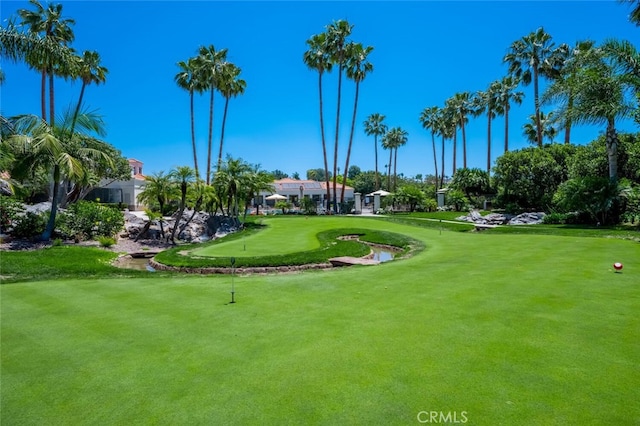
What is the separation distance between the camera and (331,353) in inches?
176

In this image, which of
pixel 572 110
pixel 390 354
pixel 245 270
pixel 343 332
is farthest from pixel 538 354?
pixel 572 110

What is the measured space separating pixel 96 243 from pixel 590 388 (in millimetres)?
A: 22112

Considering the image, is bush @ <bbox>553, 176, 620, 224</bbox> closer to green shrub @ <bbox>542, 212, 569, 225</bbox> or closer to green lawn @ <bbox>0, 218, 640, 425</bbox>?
green shrub @ <bbox>542, 212, 569, 225</bbox>

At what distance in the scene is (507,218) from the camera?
29.0 metres

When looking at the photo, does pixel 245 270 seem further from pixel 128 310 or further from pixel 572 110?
pixel 572 110

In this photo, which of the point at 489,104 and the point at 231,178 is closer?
the point at 231,178

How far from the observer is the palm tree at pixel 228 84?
38391 mm

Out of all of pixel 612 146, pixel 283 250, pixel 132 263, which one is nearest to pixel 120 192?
pixel 132 263

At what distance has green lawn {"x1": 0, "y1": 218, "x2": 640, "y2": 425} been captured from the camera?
335cm

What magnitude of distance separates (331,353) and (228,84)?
39.0m

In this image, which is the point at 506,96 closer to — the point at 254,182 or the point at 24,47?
the point at 254,182

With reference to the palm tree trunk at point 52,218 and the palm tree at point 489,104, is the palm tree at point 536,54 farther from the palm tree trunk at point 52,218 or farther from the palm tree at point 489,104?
the palm tree trunk at point 52,218

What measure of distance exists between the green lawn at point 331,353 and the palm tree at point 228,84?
33032mm

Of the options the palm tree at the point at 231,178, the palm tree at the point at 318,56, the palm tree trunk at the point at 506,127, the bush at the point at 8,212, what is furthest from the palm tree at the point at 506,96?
the bush at the point at 8,212
